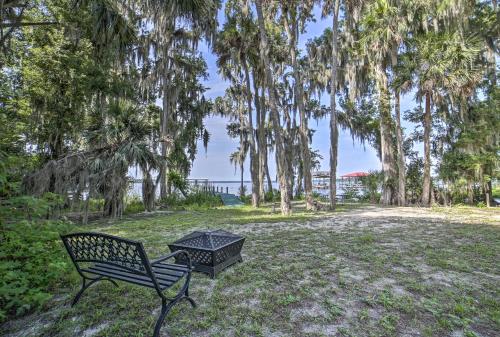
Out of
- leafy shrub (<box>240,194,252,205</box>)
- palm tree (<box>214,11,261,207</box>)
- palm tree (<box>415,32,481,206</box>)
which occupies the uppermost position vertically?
palm tree (<box>214,11,261,207</box>)

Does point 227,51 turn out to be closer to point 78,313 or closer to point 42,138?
point 42,138

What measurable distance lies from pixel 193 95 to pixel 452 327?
17.0 metres

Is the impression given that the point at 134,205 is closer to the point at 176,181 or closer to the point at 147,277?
the point at 176,181

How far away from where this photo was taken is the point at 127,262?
7.19 feet

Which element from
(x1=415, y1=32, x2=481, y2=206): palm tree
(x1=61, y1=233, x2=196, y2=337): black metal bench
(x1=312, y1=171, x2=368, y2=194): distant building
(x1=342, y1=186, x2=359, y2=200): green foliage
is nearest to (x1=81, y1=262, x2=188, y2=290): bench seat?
(x1=61, y1=233, x2=196, y2=337): black metal bench

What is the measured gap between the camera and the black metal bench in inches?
82.0

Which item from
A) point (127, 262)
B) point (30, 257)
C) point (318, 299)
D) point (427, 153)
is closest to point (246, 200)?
point (427, 153)

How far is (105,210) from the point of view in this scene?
10266mm

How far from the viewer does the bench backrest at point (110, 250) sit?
6.73 feet

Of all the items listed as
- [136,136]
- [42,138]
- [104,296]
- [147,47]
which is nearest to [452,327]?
[104,296]

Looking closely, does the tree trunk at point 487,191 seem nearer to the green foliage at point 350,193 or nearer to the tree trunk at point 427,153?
the tree trunk at point 427,153

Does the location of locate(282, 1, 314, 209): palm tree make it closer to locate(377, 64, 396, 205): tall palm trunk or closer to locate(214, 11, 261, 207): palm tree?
locate(214, 11, 261, 207): palm tree

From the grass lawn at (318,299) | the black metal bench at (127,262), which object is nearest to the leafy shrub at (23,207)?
the black metal bench at (127,262)

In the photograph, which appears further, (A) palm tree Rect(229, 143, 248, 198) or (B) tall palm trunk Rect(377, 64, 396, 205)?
(A) palm tree Rect(229, 143, 248, 198)
